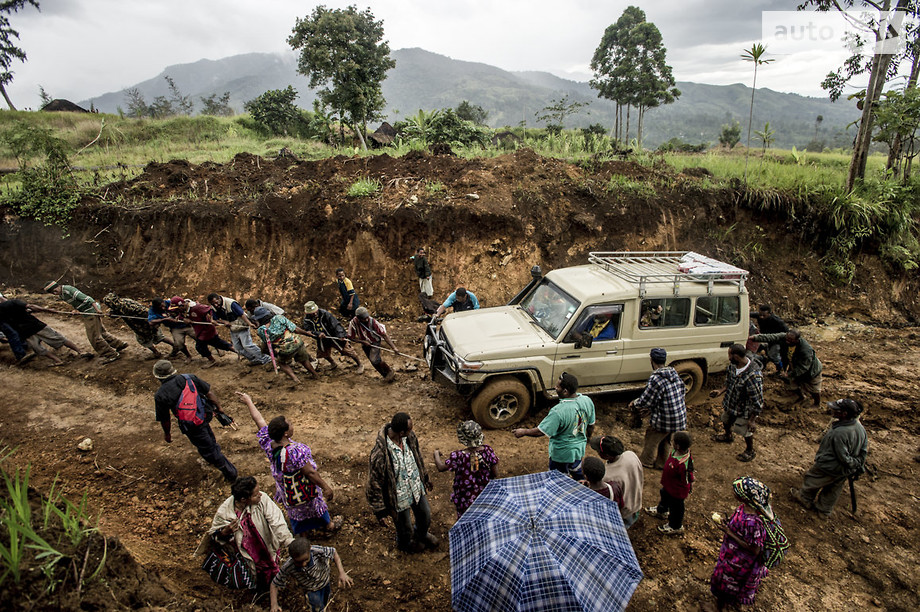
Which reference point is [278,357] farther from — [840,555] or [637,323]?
[840,555]

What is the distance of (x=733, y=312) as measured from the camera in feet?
21.4

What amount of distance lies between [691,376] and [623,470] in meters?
3.49

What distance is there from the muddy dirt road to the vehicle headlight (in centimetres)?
104

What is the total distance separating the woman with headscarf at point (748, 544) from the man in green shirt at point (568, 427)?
51.5 inches

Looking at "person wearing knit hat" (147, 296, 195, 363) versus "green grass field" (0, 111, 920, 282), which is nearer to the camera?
"person wearing knit hat" (147, 296, 195, 363)

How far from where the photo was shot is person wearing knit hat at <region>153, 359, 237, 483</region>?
455 cm

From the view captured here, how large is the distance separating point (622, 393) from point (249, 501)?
558cm

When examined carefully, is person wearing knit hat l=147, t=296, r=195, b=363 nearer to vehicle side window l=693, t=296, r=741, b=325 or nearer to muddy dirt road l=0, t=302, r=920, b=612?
muddy dirt road l=0, t=302, r=920, b=612

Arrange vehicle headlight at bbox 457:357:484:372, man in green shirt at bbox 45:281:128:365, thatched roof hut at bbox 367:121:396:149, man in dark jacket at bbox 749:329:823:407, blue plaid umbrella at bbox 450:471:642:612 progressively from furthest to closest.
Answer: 1. thatched roof hut at bbox 367:121:396:149
2. man in green shirt at bbox 45:281:128:365
3. man in dark jacket at bbox 749:329:823:407
4. vehicle headlight at bbox 457:357:484:372
5. blue plaid umbrella at bbox 450:471:642:612

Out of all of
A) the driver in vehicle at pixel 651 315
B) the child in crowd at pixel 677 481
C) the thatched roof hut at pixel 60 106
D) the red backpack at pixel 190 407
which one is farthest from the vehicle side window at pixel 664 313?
the thatched roof hut at pixel 60 106

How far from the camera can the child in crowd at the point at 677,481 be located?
391 cm

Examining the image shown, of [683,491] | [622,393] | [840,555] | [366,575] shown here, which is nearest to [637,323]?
[622,393]

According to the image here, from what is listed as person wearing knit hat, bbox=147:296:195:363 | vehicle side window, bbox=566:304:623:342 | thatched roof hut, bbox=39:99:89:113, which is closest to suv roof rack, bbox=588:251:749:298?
vehicle side window, bbox=566:304:623:342

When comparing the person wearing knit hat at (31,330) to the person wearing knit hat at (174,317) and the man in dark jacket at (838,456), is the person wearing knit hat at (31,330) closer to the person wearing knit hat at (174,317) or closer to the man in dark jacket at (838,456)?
the person wearing knit hat at (174,317)
